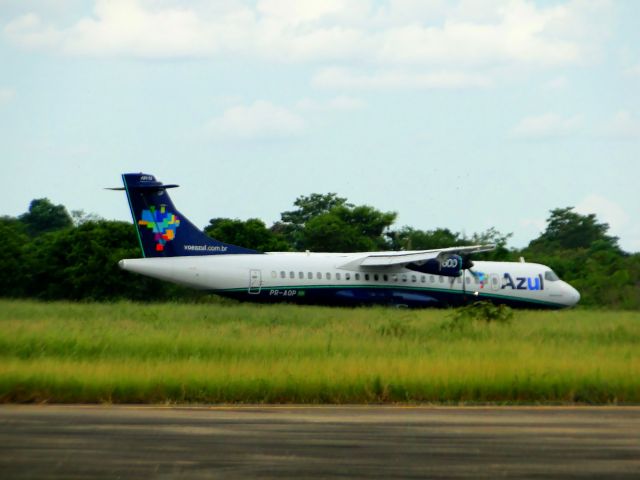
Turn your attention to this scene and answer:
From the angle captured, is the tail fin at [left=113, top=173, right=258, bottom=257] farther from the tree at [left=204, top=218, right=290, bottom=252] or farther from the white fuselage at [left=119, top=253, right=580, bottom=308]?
the tree at [left=204, top=218, right=290, bottom=252]

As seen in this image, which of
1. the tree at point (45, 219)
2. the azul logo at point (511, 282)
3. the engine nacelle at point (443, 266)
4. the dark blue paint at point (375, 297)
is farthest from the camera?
the tree at point (45, 219)

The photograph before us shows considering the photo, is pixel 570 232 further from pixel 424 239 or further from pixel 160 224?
pixel 160 224

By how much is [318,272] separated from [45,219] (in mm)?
55578

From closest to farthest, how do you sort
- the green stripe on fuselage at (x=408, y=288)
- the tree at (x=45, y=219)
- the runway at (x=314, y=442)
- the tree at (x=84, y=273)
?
the runway at (x=314, y=442) → the green stripe on fuselage at (x=408, y=288) → the tree at (x=84, y=273) → the tree at (x=45, y=219)

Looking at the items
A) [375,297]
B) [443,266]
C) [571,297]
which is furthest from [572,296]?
[375,297]

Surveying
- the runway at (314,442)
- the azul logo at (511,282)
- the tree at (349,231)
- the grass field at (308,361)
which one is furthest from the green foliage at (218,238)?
the runway at (314,442)

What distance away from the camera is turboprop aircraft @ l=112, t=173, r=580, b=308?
34125 millimetres

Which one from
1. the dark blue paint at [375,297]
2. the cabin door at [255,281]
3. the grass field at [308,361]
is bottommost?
the grass field at [308,361]

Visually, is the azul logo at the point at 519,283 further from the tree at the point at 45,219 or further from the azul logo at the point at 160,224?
the tree at the point at 45,219

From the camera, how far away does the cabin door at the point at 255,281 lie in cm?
3475

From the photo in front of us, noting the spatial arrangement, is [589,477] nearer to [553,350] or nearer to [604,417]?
[604,417]

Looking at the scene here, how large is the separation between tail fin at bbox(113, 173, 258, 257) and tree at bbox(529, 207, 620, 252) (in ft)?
201

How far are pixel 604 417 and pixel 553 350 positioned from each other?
6753 mm

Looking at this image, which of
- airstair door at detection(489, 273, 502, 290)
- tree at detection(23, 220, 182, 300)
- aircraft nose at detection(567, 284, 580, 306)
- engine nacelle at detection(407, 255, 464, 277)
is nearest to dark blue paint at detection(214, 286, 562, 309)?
airstair door at detection(489, 273, 502, 290)
